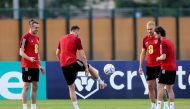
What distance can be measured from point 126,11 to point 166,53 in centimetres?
1756

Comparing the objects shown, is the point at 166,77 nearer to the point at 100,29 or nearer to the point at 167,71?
the point at 167,71

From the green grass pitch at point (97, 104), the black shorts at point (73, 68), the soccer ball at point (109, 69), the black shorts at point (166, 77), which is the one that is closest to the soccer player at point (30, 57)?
the black shorts at point (73, 68)

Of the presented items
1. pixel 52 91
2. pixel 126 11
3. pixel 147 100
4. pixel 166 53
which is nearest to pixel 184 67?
pixel 147 100

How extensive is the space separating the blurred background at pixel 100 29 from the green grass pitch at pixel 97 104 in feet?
41.4

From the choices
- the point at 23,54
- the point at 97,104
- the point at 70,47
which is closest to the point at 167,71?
the point at 70,47

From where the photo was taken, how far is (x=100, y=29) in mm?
38219

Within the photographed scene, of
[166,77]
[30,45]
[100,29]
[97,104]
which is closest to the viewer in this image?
[166,77]

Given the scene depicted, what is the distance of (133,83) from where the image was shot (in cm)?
2600

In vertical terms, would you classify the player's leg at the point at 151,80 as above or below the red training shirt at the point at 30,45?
below

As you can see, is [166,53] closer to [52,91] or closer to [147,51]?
[147,51]

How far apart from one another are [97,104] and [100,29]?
48.9ft

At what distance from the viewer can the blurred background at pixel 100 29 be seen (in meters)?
37.8

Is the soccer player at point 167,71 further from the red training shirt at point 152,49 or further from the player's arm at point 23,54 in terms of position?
the player's arm at point 23,54

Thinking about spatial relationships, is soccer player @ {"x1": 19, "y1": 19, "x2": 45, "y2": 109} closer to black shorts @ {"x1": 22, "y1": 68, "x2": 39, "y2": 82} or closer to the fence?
black shorts @ {"x1": 22, "y1": 68, "x2": 39, "y2": 82}
